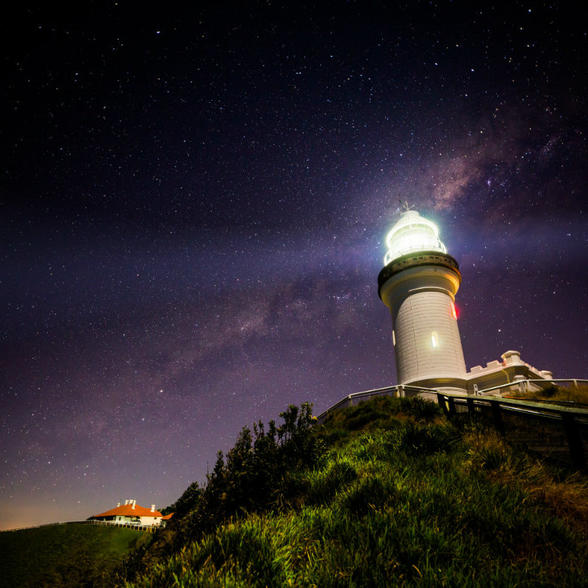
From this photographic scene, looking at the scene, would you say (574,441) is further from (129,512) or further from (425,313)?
(129,512)

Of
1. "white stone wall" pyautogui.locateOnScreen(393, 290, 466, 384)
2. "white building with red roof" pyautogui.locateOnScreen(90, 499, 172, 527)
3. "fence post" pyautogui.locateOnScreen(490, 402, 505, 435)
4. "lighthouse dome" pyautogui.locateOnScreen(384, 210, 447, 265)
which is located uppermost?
"lighthouse dome" pyautogui.locateOnScreen(384, 210, 447, 265)

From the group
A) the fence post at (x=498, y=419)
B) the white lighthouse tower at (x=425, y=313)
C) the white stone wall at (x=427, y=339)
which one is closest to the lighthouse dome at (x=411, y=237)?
the white lighthouse tower at (x=425, y=313)

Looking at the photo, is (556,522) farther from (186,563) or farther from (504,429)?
(504,429)

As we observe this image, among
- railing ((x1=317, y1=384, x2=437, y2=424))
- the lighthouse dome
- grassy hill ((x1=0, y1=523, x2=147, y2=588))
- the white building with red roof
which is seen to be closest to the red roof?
the white building with red roof

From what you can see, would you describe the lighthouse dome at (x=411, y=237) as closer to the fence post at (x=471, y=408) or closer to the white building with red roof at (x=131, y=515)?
the fence post at (x=471, y=408)

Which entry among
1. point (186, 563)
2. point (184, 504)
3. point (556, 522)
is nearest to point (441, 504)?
point (556, 522)

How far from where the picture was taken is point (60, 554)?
20.2 m

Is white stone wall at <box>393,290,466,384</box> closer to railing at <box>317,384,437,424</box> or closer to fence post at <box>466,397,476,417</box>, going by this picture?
railing at <box>317,384,437,424</box>

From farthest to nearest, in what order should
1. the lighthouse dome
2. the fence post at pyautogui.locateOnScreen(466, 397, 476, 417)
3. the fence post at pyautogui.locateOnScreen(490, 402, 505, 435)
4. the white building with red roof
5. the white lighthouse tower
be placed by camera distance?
the white building with red roof, the lighthouse dome, the white lighthouse tower, the fence post at pyautogui.locateOnScreen(466, 397, 476, 417), the fence post at pyautogui.locateOnScreen(490, 402, 505, 435)

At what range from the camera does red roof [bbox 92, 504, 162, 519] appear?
5306cm

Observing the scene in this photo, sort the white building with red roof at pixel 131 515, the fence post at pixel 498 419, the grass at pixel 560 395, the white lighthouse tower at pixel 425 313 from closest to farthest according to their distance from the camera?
the fence post at pixel 498 419 < the grass at pixel 560 395 < the white lighthouse tower at pixel 425 313 < the white building with red roof at pixel 131 515

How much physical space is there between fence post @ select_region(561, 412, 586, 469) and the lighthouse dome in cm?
2047

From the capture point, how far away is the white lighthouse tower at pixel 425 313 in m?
21.1

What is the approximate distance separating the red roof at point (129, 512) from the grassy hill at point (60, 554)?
33.1 meters
